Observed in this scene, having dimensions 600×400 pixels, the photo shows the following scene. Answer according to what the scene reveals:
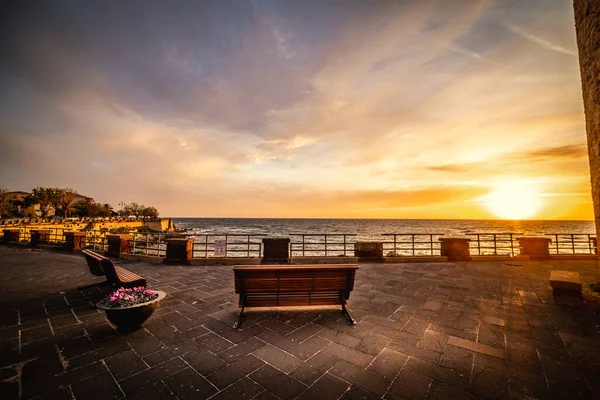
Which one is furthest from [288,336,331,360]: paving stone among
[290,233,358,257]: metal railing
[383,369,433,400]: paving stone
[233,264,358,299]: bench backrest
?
[290,233,358,257]: metal railing

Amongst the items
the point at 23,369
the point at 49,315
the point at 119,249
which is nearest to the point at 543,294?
the point at 23,369

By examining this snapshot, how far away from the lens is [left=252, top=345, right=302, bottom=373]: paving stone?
2.77 meters

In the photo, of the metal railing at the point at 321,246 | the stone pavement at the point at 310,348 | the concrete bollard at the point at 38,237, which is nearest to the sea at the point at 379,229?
the metal railing at the point at 321,246

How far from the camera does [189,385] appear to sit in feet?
7.98

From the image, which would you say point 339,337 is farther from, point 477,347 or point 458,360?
point 477,347

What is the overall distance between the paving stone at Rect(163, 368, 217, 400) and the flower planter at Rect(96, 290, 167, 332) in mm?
1363

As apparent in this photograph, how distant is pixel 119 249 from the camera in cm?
976

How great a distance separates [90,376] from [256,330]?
A: 1.92 meters

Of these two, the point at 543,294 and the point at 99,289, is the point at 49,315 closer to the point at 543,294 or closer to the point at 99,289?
the point at 99,289

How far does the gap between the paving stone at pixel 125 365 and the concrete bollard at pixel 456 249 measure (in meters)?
9.81

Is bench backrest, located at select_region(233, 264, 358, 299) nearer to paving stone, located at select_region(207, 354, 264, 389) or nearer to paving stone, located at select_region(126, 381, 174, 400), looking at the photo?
paving stone, located at select_region(207, 354, 264, 389)

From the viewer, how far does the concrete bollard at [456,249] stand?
929 cm

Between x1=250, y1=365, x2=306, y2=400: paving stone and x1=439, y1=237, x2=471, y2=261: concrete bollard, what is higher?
x1=439, y1=237, x2=471, y2=261: concrete bollard

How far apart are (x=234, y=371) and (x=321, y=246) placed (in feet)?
118
